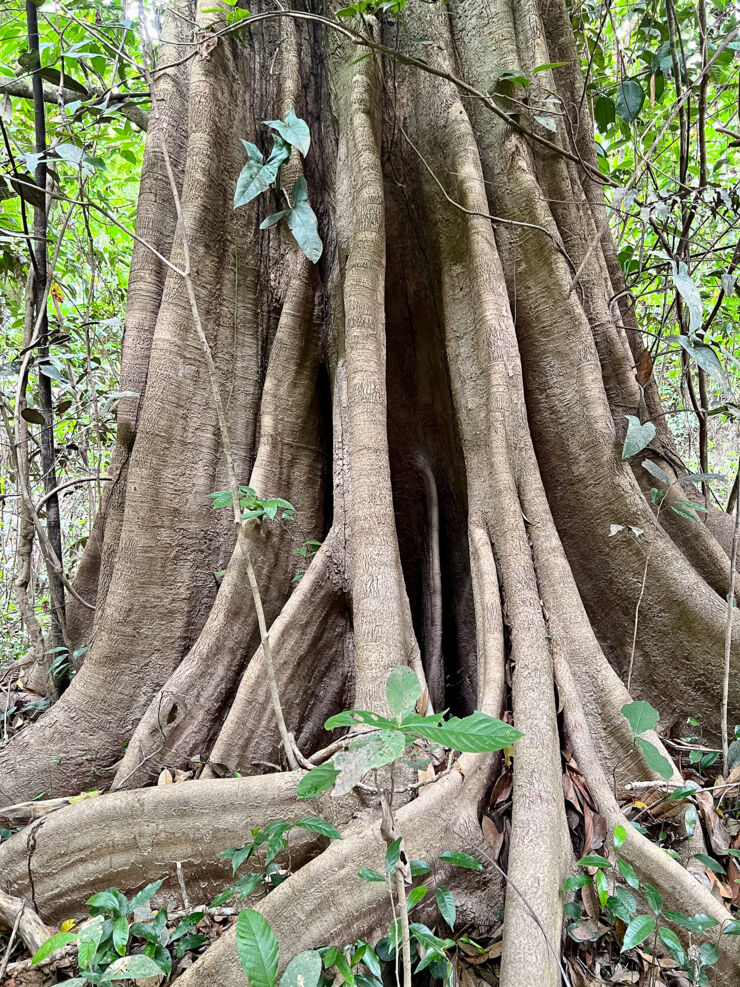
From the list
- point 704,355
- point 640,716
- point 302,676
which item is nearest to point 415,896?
point 640,716

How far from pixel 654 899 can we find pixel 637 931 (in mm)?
135

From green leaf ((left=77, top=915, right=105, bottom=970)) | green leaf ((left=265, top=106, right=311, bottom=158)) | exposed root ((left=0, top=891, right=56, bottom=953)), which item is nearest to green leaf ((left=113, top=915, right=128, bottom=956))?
green leaf ((left=77, top=915, right=105, bottom=970))

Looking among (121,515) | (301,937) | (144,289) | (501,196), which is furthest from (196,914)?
(501,196)

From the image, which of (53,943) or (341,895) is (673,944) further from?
(53,943)

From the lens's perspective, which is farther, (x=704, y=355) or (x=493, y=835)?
(x=704, y=355)

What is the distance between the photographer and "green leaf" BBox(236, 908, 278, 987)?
1172mm

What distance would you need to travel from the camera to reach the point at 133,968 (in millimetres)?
1367

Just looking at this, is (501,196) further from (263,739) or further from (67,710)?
(67,710)

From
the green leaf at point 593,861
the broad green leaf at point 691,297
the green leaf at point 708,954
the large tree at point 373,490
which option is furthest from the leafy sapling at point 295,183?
the green leaf at point 708,954

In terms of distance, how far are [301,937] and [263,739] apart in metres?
0.78

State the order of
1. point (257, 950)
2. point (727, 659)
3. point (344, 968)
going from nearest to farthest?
point (257, 950), point (344, 968), point (727, 659)

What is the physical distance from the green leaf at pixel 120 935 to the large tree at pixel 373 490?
170mm

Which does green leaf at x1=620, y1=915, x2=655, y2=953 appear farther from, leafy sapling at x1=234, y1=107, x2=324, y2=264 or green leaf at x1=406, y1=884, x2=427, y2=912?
leafy sapling at x1=234, y1=107, x2=324, y2=264

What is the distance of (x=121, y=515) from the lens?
2803 millimetres
